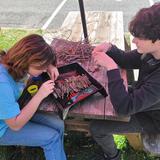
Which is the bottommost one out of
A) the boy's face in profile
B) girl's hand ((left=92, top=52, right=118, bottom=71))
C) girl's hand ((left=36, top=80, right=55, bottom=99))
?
girl's hand ((left=36, top=80, right=55, bottom=99))

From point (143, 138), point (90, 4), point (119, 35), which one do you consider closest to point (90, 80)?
point (143, 138)

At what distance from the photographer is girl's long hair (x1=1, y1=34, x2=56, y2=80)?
2383 millimetres

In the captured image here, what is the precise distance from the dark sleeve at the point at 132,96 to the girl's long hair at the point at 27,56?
0.46 m

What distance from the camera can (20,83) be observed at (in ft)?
8.64

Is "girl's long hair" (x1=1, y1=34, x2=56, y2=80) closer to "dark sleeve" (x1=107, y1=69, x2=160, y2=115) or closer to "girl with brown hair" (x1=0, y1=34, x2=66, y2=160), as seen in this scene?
"girl with brown hair" (x1=0, y1=34, x2=66, y2=160)

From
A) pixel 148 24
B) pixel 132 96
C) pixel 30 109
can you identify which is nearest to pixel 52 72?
pixel 30 109

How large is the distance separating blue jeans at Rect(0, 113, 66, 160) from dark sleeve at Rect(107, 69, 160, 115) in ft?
1.72

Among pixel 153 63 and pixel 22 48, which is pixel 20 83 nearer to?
pixel 22 48

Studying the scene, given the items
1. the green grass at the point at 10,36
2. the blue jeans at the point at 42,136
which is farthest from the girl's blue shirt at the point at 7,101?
the green grass at the point at 10,36

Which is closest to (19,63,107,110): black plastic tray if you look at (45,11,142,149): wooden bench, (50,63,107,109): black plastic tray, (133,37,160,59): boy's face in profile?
(50,63,107,109): black plastic tray

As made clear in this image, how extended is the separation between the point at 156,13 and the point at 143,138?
36.9 inches

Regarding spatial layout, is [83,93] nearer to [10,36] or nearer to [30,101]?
[30,101]

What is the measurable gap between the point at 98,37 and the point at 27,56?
165 cm

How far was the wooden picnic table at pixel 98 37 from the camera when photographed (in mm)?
2428
